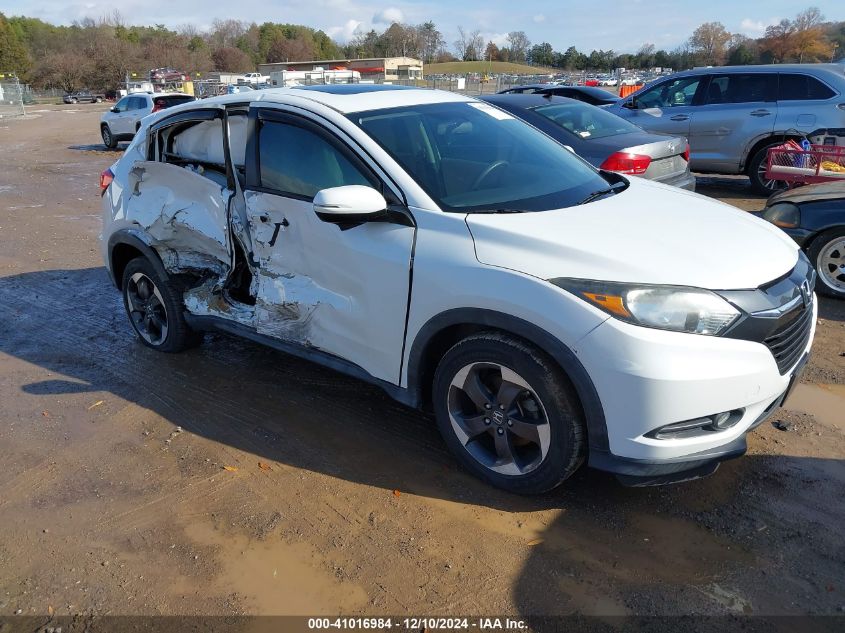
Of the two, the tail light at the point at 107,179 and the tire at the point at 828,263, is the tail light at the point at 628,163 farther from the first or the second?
the tail light at the point at 107,179

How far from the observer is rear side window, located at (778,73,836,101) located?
9.83 metres

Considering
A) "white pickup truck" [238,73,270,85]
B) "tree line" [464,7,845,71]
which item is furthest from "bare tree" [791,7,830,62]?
"white pickup truck" [238,73,270,85]

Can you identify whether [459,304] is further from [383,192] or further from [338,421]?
[338,421]

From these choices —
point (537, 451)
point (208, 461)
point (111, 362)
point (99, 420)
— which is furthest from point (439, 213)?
Result: point (111, 362)

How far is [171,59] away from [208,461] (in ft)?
339

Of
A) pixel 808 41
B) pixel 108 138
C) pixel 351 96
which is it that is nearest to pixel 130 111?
pixel 108 138

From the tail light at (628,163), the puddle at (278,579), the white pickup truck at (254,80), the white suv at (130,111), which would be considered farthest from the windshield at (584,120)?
the white pickup truck at (254,80)

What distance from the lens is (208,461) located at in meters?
3.73

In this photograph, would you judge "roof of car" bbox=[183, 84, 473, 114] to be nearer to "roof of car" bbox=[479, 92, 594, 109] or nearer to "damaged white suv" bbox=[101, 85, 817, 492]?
"damaged white suv" bbox=[101, 85, 817, 492]

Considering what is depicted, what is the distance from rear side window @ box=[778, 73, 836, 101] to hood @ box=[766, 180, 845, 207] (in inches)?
174

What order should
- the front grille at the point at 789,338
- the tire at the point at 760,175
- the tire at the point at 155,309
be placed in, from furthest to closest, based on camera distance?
1. the tire at the point at 760,175
2. the tire at the point at 155,309
3. the front grille at the point at 789,338

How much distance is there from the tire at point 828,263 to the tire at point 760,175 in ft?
15.9

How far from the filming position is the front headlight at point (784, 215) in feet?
19.2

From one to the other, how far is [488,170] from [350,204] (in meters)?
0.93
